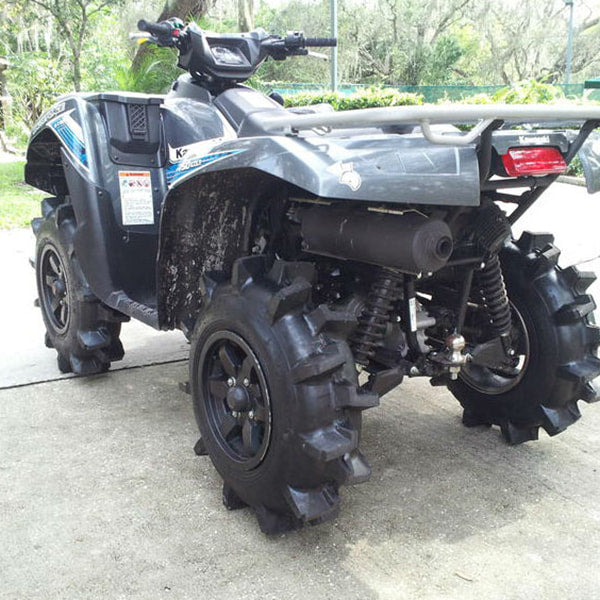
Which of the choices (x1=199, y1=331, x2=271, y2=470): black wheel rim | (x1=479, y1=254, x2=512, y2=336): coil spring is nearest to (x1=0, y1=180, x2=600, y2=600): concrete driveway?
(x1=199, y1=331, x2=271, y2=470): black wheel rim

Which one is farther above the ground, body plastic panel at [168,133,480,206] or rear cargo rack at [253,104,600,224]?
rear cargo rack at [253,104,600,224]

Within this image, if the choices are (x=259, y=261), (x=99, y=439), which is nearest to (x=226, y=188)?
(x=259, y=261)

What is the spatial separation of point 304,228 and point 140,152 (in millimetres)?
1517

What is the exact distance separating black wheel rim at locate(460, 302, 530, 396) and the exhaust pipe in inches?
38.6

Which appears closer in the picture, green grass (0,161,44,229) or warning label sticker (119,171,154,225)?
warning label sticker (119,171,154,225)

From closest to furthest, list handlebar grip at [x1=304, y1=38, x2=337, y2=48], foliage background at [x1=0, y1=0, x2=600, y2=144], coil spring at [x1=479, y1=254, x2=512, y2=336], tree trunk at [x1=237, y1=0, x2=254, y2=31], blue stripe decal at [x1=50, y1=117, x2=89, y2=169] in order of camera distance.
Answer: coil spring at [x1=479, y1=254, x2=512, y2=336]
blue stripe decal at [x1=50, y1=117, x2=89, y2=169]
handlebar grip at [x1=304, y1=38, x2=337, y2=48]
tree trunk at [x1=237, y1=0, x2=254, y2=31]
foliage background at [x1=0, y1=0, x2=600, y2=144]

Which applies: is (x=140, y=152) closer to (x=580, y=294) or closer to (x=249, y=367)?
(x=249, y=367)

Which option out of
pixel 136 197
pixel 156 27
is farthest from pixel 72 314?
pixel 156 27

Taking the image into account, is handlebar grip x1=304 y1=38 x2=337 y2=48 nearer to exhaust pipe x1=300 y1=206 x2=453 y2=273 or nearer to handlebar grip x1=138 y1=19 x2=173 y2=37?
handlebar grip x1=138 y1=19 x2=173 y2=37

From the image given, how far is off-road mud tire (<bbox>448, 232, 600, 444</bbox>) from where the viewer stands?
3266 mm

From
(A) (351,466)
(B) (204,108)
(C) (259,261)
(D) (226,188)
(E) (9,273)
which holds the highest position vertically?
(B) (204,108)

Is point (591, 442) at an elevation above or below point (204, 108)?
below

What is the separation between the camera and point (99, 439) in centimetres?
373

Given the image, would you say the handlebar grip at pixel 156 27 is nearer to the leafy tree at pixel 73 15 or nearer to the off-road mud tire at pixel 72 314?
the off-road mud tire at pixel 72 314
